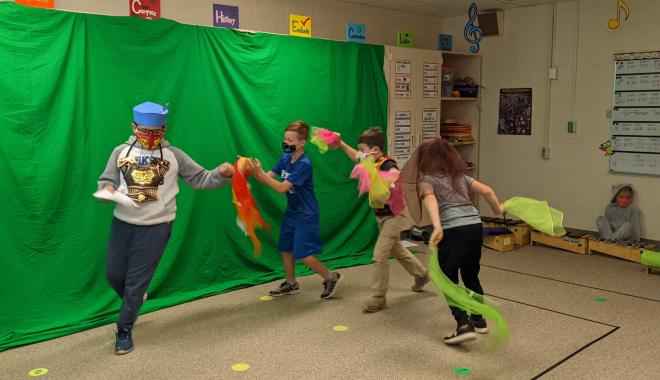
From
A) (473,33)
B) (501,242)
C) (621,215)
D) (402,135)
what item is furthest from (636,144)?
(402,135)

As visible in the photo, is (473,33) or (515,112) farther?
(515,112)

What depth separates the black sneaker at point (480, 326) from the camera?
382 cm

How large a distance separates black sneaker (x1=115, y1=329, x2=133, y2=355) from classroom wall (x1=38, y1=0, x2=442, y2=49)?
230 cm

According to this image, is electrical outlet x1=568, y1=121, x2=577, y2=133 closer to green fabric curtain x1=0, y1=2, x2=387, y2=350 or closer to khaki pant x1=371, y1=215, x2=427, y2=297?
green fabric curtain x1=0, y1=2, x2=387, y2=350

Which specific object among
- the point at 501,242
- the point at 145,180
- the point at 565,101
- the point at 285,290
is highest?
the point at 565,101

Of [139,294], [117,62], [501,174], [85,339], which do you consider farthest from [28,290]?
[501,174]

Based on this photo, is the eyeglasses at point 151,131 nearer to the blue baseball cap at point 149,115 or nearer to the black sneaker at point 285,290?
the blue baseball cap at point 149,115

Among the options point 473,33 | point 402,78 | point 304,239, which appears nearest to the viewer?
point 304,239

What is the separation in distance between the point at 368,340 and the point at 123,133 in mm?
2191

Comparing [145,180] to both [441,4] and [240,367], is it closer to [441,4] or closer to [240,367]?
[240,367]

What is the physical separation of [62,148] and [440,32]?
16.3 ft

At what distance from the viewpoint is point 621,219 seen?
604 cm

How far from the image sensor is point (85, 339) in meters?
3.82

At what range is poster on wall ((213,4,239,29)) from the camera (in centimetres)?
502
